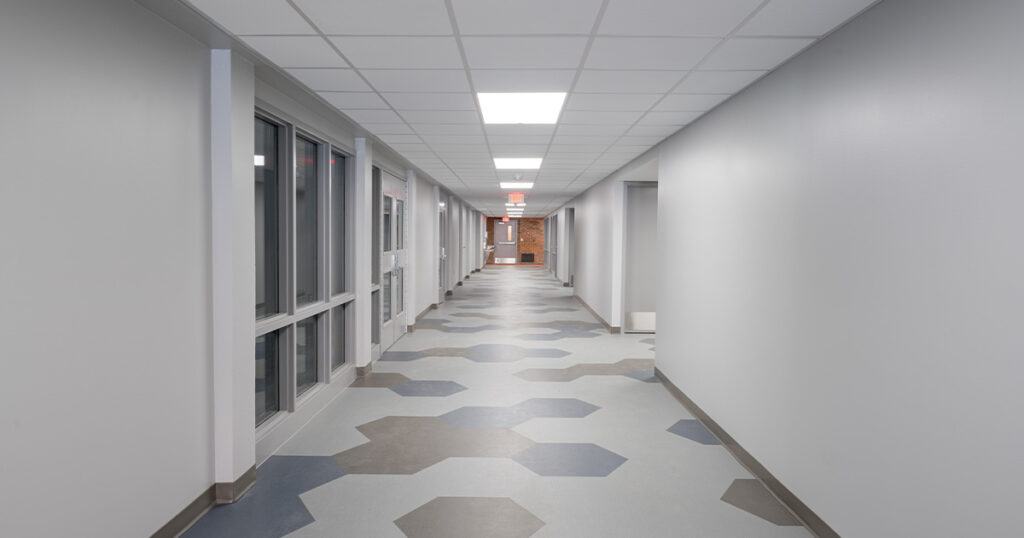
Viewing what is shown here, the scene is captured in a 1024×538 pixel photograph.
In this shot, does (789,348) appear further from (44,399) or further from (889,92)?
(44,399)

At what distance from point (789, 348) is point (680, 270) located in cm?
233

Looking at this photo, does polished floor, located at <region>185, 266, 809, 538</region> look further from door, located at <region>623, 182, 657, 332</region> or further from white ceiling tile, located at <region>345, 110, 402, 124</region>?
white ceiling tile, located at <region>345, 110, 402, 124</region>

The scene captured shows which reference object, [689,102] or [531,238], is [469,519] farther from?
[531,238]

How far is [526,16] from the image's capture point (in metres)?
2.71

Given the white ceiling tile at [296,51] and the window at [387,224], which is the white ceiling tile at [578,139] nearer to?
the window at [387,224]

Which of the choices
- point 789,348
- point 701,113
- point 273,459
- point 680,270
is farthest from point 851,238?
point 273,459

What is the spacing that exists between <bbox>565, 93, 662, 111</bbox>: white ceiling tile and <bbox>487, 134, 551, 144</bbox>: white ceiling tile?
1.30 meters

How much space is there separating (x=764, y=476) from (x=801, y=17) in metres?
2.69

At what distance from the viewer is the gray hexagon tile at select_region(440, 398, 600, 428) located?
4.81 meters

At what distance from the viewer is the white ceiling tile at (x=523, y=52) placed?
3.06 metres

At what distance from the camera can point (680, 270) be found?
568 cm

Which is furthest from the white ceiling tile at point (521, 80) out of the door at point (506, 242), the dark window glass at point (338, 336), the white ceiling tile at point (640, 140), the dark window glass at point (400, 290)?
the door at point (506, 242)

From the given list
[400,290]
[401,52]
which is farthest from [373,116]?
[400,290]

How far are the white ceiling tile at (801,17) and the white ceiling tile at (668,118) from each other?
6.15ft
